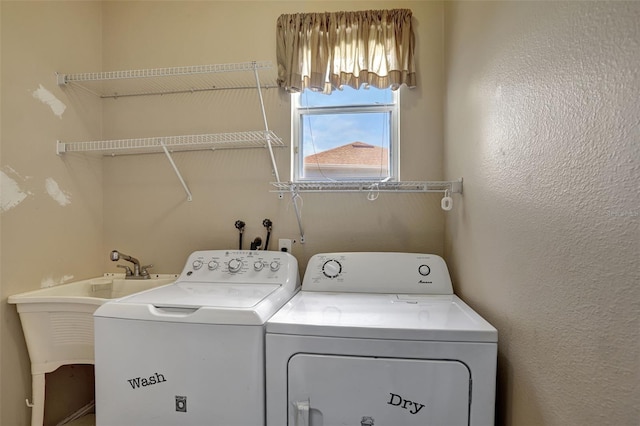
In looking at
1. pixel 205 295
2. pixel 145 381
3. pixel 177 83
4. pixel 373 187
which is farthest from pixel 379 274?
pixel 177 83

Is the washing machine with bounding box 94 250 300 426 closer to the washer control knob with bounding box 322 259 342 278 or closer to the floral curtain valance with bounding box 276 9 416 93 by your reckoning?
the washer control knob with bounding box 322 259 342 278

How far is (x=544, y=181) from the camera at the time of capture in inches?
33.1

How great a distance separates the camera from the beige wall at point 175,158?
5.61 ft

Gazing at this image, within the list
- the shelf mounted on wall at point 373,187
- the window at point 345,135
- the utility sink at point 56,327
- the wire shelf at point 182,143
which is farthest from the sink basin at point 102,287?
the window at point 345,135

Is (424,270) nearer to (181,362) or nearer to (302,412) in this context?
(302,412)

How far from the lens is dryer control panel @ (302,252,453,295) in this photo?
157 centimetres

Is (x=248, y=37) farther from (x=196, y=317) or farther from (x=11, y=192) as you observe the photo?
(x=196, y=317)

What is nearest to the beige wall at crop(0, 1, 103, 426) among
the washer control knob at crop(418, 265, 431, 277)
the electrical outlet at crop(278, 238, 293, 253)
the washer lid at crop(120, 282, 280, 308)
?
the washer lid at crop(120, 282, 280, 308)

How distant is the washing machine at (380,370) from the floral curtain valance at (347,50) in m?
1.34

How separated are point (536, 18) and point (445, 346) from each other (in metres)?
1.02

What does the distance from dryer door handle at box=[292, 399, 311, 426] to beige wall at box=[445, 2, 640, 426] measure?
681 mm

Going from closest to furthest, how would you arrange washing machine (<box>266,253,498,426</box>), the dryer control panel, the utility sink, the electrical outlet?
washing machine (<box>266,253,498,426</box>)
the utility sink
the dryer control panel
the electrical outlet

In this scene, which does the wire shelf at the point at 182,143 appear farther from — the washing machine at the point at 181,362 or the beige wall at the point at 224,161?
the washing machine at the point at 181,362

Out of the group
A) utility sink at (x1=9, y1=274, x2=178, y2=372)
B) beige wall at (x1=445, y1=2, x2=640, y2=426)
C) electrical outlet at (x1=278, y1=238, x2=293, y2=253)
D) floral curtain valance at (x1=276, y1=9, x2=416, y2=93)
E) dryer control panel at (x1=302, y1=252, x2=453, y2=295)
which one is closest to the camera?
beige wall at (x1=445, y1=2, x2=640, y2=426)
